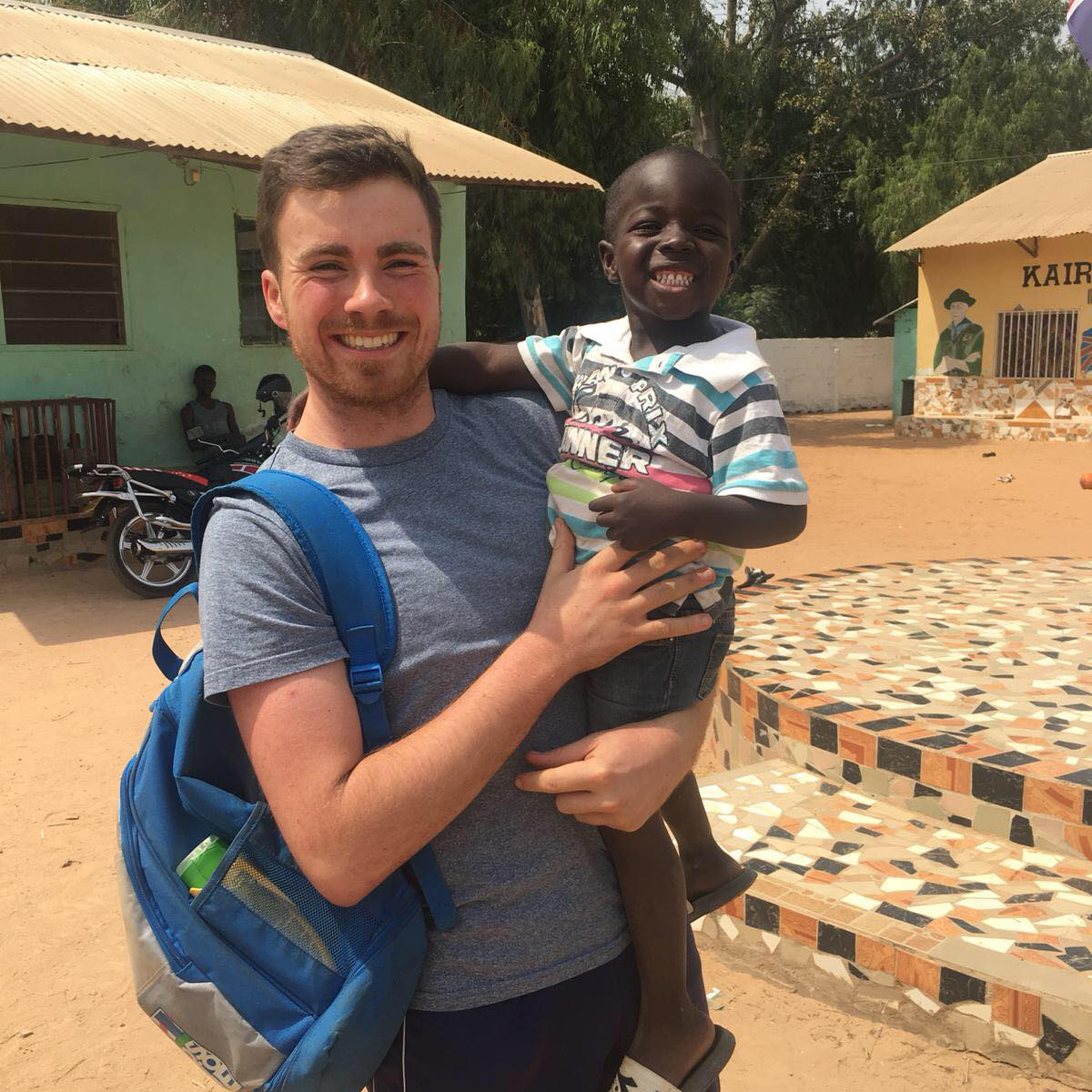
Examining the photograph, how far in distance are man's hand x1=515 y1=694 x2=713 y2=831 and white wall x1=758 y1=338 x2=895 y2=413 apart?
2188 cm

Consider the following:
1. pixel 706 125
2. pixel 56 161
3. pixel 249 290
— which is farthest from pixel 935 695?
pixel 706 125

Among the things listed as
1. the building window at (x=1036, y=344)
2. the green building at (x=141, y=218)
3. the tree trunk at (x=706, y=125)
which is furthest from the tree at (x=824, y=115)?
the green building at (x=141, y=218)

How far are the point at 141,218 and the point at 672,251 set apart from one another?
9104mm

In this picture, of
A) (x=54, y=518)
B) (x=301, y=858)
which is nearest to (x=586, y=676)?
(x=301, y=858)

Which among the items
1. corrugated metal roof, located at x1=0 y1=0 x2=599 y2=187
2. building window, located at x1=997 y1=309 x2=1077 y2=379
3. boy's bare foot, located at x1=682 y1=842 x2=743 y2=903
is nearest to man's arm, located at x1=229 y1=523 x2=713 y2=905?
Answer: boy's bare foot, located at x1=682 y1=842 x2=743 y2=903

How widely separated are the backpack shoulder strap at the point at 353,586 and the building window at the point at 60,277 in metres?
8.96

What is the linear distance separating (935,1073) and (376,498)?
2308 mm

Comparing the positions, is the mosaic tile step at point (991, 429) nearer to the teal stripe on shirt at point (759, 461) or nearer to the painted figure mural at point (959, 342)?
the painted figure mural at point (959, 342)

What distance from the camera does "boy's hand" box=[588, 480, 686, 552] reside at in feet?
5.04

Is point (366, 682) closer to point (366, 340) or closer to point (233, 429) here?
point (366, 340)

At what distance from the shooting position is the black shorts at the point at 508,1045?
1.41 metres

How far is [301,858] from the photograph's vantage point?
1258 mm

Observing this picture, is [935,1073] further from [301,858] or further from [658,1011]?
[301,858]

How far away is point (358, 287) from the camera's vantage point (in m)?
1.41
